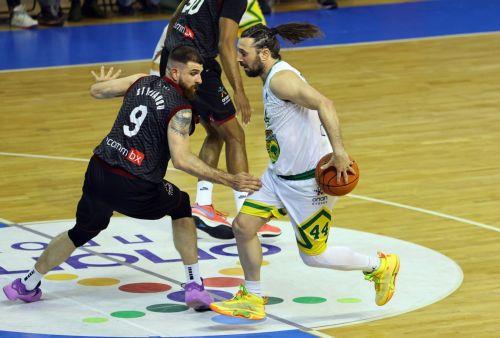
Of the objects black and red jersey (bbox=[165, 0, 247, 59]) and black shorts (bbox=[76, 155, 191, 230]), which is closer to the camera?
black shorts (bbox=[76, 155, 191, 230])

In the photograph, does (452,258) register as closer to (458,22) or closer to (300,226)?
(300,226)

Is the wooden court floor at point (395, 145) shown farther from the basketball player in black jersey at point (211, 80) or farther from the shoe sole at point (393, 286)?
the basketball player in black jersey at point (211, 80)

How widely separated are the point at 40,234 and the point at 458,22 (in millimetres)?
11675

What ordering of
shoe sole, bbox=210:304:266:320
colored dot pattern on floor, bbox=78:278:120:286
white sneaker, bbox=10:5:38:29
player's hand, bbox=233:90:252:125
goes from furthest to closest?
white sneaker, bbox=10:5:38:29 → player's hand, bbox=233:90:252:125 → colored dot pattern on floor, bbox=78:278:120:286 → shoe sole, bbox=210:304:266:320

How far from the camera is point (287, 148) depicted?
694 centimetres

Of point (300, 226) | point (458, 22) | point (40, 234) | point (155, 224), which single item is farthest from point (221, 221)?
point (458, 22)

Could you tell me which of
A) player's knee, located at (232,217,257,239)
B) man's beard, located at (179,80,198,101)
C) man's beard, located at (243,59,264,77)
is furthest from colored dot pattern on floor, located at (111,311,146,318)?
man's beard, located at (243,59,264,77)

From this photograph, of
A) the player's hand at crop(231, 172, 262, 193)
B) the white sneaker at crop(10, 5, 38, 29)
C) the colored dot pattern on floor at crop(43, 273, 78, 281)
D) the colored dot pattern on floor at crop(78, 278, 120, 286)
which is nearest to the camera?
the player's hand at crop(231, 172, 262, 193)

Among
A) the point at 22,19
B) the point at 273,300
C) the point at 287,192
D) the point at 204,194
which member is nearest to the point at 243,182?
the point at 287,192

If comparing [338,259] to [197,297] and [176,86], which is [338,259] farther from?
[176,86]

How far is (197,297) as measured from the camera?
23.1 feet

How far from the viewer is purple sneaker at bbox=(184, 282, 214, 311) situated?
7043mm

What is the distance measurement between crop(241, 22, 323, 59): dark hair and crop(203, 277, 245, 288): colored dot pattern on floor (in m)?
1.52

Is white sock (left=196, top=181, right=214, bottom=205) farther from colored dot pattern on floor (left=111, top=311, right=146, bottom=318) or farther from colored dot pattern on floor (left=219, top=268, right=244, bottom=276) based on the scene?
colored dot pattern on floor (left=111, top=311, right=146, bottom=318)
